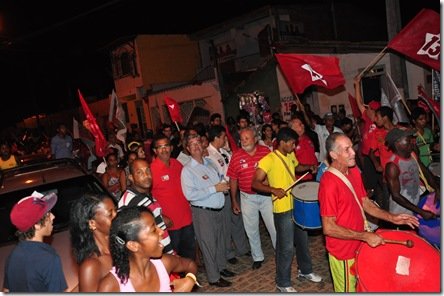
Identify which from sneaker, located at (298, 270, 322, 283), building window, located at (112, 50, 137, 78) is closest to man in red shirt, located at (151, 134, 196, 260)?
sneaker, located at (298, 270, 322, 283)

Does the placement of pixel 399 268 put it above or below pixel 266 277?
above

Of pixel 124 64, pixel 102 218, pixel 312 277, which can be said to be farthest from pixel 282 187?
pixel 124 64

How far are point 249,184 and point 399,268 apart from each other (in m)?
3.10

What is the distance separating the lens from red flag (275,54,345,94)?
28.8ft

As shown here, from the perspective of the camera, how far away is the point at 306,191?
5082mm

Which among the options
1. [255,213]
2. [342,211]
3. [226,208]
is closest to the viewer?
[342,211]

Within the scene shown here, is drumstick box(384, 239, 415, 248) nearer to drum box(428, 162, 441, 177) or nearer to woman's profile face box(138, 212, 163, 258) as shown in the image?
woman's profile face box(138, 212, 163, 258)

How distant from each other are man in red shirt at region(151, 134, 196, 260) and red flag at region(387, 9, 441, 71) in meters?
4.58

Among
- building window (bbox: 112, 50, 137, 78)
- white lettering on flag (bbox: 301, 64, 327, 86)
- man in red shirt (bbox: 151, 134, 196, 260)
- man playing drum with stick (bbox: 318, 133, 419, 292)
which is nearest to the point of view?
man playing drum with stick (bbox: 318, 133, 419, 292)

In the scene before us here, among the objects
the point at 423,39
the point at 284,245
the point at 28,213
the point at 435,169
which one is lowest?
the point at 284,245

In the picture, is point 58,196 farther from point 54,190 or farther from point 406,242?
point 406,242

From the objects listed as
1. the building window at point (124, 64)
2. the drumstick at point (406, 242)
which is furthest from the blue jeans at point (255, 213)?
the building window at point (124, 64)

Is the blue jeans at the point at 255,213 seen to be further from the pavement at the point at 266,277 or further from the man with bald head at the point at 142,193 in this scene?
the man with bald head at the point at 142,193

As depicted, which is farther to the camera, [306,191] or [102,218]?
[306,191]
